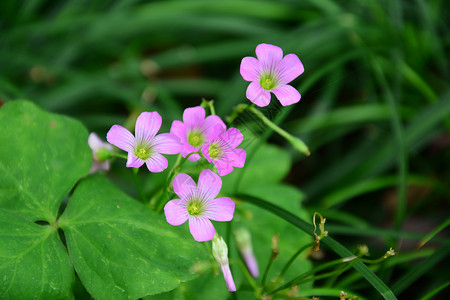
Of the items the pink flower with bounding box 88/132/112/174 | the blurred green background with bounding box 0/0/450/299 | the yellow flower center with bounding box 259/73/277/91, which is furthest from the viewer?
the blurred green background with bounding box 0/0/450/299

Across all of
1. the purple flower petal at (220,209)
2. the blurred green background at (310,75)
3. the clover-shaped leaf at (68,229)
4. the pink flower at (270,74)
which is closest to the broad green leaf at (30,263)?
the clover-shaped leaf at (68,229)

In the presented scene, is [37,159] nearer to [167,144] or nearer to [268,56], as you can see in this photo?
[167,144]

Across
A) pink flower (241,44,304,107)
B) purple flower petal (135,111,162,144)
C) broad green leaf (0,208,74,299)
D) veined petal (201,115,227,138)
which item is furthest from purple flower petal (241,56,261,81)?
broad green leaf (0,208,74,299)

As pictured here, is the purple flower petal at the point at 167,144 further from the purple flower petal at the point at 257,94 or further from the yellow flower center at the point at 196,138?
the purple flower petal at the point at 257,94

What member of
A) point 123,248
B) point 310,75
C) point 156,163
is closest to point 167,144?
point 156,163

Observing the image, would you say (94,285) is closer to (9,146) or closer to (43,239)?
(43,239)

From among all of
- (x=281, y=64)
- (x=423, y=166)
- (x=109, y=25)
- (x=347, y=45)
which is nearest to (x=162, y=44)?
(x=109, y=25)

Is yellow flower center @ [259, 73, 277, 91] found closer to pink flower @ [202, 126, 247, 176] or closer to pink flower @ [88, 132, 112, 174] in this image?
pink flower @ [202, 126, 247, 176]
